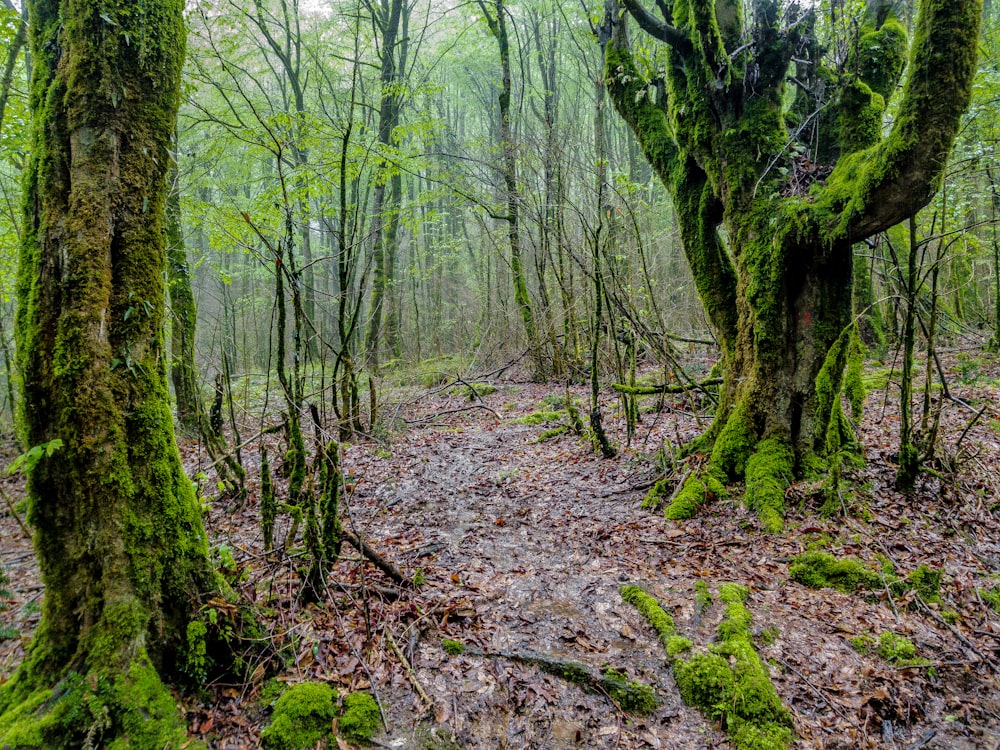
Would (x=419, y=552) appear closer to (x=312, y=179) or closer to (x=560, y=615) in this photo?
(x=560, y=615)

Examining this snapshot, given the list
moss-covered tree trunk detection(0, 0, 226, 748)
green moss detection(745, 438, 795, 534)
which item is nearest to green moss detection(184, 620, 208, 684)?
moss-covered tree trunk detection(0, 0, 226, 748)

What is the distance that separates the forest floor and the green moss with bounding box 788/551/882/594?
0.09 metres

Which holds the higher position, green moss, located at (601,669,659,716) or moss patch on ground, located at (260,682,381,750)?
moss patch on ground, located at (260,682,381,750)

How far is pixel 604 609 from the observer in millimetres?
3783

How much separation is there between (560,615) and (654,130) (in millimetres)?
5735

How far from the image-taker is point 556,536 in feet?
16.7

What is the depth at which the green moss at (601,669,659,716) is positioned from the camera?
2.90 meters

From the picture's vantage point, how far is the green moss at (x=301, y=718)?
2.57 meters

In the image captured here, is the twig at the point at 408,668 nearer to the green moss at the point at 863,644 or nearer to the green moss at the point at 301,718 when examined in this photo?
the green moss at the point at 301,718

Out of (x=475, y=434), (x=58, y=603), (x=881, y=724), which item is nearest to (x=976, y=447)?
(x=881, y=724)

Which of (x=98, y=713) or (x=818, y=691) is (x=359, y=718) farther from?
(x=818, y=691)

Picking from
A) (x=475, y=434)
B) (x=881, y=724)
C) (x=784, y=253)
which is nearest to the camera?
(x=881, y=724)

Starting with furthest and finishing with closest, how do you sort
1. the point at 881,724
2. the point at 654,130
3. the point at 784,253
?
the point at 654,130 < the point at 784,253 < the point at 881,724

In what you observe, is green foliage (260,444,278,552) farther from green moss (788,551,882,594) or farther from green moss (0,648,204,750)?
green moss (788,551,882,594)
